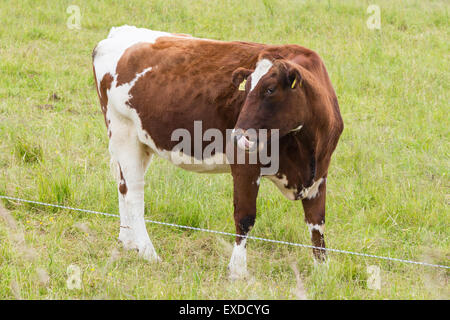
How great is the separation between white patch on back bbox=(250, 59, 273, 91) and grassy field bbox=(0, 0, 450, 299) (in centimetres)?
136

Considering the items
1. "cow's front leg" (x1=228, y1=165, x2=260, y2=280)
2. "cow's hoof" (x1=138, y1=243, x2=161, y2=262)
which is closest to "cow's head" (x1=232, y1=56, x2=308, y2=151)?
"cow's front leg" (x1=228, y1=165, x2=260, y2=280)

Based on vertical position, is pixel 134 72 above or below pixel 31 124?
above

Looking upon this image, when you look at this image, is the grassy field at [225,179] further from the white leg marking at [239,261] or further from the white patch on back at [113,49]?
the white patch on back at [113,49]

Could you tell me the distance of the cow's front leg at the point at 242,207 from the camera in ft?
15.9

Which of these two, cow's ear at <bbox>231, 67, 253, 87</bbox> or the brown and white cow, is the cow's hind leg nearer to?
the brown and white cow

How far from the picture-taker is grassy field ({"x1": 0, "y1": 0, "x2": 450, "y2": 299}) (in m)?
Result: 4.69

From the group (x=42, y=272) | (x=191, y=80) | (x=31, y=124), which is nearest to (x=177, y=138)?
(x=191, y=80)

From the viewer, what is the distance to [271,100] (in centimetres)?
436

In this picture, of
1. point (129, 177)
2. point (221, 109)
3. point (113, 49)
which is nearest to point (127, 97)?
point (113, 49)

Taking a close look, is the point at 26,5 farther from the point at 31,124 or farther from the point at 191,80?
the point at 191,80
